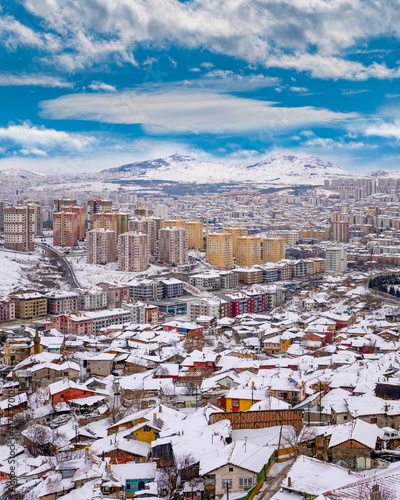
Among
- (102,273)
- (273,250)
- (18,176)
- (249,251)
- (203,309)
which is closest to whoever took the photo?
(203,309)

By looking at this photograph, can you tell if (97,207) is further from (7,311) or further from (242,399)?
(242,399)

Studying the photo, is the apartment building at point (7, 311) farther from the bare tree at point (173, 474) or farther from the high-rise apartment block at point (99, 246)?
the bare tree at point (173, 474)

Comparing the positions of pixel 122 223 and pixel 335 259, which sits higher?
pixel 122 223

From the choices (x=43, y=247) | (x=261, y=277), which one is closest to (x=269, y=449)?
(x=261, y=277)

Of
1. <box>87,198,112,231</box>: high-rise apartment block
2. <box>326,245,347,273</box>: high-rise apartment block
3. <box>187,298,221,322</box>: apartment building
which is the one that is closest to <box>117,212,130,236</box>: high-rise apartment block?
<box>87,198,112,231</box>: high-rise apartment block

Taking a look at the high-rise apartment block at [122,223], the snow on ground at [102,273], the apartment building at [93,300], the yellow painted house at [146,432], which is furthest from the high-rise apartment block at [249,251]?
the yellow painted house at [146,432]

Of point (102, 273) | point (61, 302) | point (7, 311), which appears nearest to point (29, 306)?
point (7, 311)

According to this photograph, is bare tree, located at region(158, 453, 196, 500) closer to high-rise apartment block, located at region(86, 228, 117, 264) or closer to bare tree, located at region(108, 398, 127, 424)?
bare tree, located at region(108, 398, 127, 424)
